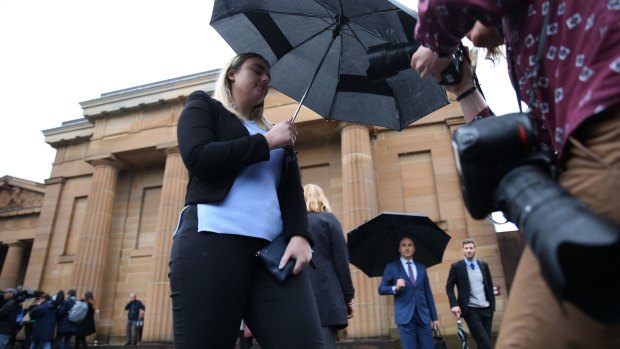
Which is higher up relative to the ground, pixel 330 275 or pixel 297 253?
pixel 330 275

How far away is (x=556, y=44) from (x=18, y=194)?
34.8m

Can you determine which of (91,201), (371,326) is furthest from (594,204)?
(91,201)

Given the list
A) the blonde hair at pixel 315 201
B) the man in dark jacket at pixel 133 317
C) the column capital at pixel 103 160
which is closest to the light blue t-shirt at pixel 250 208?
the blonde hair at pixel 315 201

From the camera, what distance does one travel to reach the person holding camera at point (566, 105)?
2.80ft

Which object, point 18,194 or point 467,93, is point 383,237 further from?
point 18,194

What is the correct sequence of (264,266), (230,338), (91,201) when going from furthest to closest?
(91,201)
(264,266)
(230,338)

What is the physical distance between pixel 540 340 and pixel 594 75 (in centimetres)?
59

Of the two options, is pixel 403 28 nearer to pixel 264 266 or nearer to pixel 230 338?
pixel 264 266

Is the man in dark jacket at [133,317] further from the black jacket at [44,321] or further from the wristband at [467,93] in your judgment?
the wristband at [467,93]

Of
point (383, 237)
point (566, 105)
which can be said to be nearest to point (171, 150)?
point (383, 237)

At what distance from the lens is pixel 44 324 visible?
1185 centimetres

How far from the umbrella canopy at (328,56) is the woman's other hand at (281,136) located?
70 centimetres

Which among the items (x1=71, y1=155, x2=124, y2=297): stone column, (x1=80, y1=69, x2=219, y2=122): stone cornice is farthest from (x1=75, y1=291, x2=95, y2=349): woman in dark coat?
(x1=80, y1=69, x2=219, y2=122): stone cornice

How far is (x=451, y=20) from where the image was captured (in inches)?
49.1
